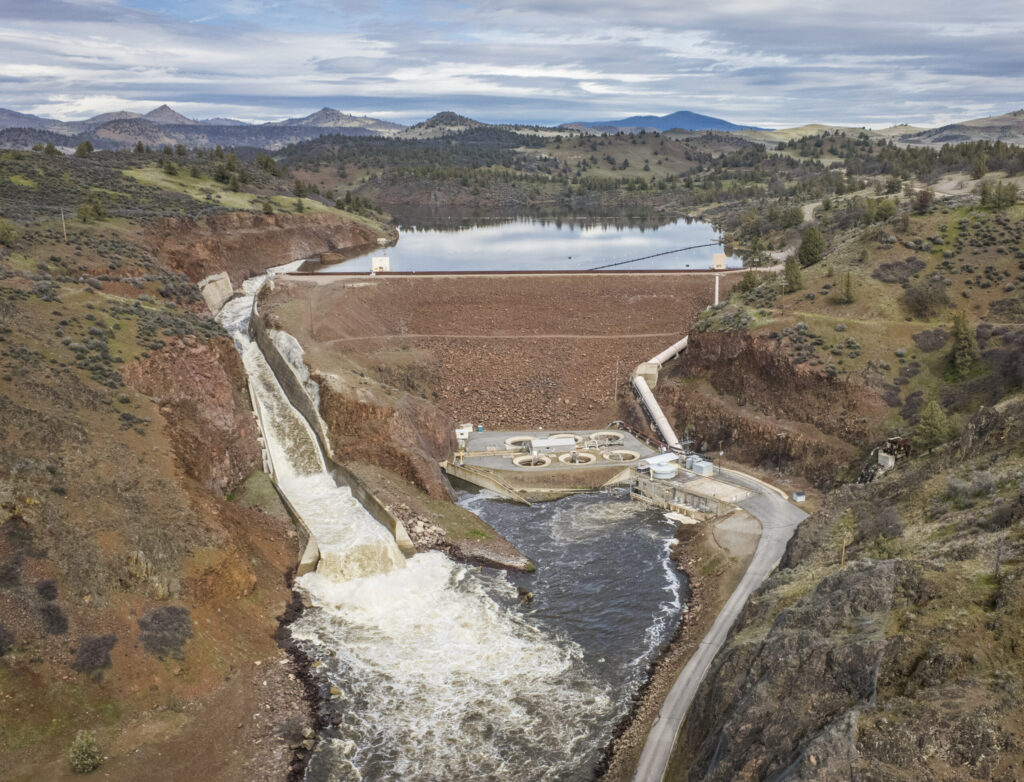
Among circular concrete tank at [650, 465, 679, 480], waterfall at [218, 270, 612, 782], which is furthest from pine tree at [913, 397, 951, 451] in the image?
waterfall at [218, 270, 612, 782]

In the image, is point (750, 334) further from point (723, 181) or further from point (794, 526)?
point (723, 181)

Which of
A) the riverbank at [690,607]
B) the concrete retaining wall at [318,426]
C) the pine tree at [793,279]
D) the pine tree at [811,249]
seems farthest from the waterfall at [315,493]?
the pine tree at [811,249]

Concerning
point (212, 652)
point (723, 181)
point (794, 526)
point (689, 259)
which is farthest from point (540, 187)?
point (212, 652)

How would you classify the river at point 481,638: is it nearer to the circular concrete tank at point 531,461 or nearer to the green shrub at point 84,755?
the circular concrete tank at point 531,461

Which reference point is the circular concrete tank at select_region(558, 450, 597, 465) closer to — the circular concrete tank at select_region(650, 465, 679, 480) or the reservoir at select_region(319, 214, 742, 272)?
the circular concrete tank at select_region(650, 465, 679, 480)

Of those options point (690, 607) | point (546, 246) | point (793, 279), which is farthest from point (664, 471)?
point (546, 246)
